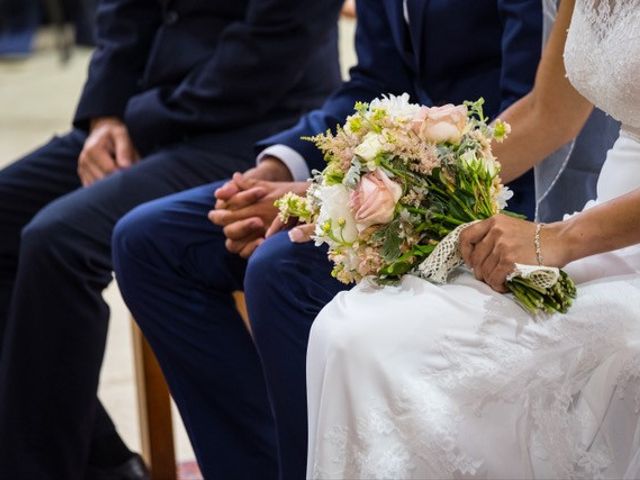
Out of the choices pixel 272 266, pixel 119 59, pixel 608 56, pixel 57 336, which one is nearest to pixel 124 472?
pixel 57 336

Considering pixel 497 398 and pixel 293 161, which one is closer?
pixel 497 398

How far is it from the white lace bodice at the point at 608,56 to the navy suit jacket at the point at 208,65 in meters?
1.02

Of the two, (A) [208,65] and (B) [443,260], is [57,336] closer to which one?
(A) [208,65]

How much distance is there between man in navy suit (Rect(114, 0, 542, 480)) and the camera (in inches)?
98.8

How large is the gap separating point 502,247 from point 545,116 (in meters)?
0.52

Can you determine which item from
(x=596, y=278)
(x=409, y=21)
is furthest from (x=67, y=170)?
(x=596, y=278)

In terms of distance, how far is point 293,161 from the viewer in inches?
106

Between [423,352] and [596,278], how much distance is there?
0.33 m

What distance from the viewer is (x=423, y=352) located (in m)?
1.84

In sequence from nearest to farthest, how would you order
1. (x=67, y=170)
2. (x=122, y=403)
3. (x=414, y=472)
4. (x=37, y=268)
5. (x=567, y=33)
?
(x=414, y=472), (x=567, y=33), (x=37, y=268), (x=67, y=170), (x=122, y=403)

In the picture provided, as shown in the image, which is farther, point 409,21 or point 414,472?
point 409,21

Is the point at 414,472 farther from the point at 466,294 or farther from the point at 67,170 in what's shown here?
the point at 67,170

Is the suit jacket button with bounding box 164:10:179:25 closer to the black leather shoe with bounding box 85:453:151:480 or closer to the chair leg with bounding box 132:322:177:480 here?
the chair leg with bounding box 132:322:177:480

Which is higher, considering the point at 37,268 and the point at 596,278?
the point at 596,278
